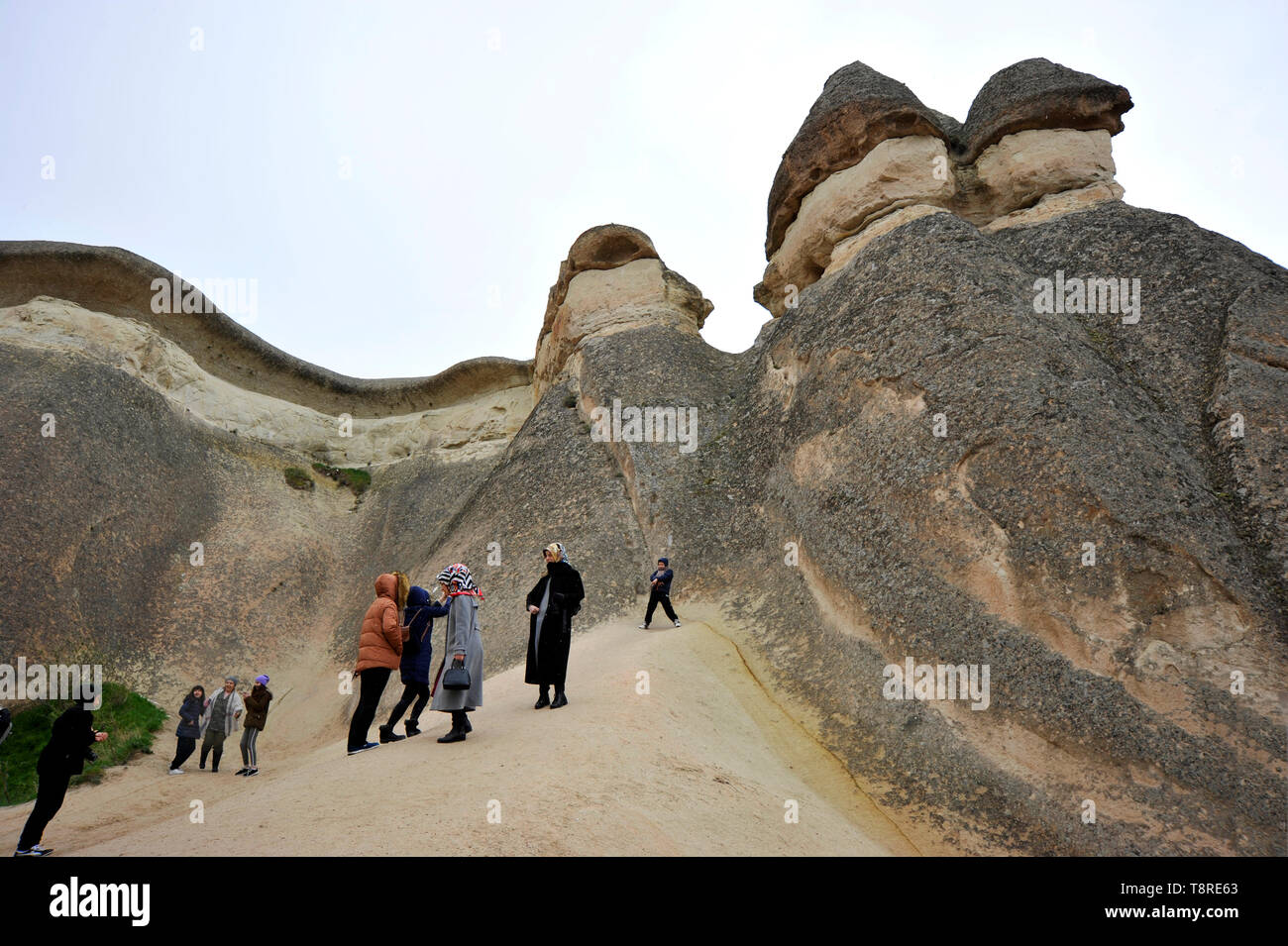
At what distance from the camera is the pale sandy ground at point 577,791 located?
381 centimetres

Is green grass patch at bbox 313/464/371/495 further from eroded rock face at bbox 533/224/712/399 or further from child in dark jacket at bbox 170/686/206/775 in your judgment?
child in dark jacket at bbox 170/686/206/775

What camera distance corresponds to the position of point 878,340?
8914 mm

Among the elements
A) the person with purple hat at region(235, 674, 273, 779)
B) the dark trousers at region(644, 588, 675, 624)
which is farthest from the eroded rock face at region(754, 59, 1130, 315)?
the person with purple hat at region(235, 674, 273, 779)

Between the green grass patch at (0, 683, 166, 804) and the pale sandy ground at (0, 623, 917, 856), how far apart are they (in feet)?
1.57

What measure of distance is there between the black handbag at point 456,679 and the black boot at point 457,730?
182 mm

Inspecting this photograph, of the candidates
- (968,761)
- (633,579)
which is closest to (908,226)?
(633,579)

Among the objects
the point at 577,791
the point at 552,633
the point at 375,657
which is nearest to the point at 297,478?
the point at 375,657

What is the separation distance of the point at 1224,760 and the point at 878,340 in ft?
17.1

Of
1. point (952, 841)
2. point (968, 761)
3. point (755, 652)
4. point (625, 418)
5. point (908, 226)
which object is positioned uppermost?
point (908, 226)

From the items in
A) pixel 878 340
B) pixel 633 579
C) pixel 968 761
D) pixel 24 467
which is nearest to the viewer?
pixel 968 761

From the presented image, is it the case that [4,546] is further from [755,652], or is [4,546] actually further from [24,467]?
[755,652]

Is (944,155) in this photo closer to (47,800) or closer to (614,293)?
(614,293)

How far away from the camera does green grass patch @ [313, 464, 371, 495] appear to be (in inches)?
691

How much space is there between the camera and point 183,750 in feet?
29.6
